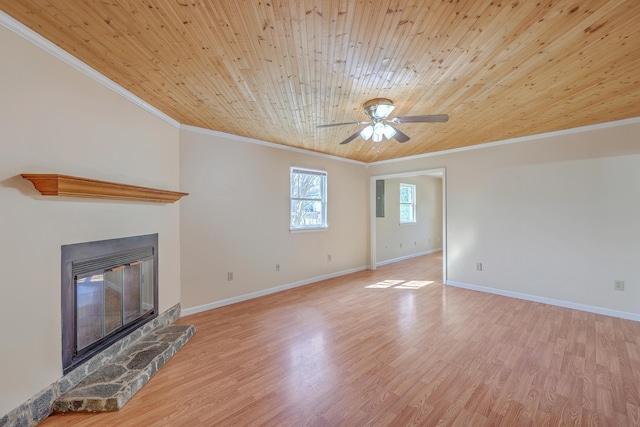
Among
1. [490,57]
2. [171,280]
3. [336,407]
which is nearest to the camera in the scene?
[336,407]

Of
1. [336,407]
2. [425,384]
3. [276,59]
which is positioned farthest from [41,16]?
[425,384]

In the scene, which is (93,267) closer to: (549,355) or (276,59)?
(276,59)

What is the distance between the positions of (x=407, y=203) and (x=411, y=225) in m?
0.68

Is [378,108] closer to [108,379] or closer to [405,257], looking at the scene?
[108,379]

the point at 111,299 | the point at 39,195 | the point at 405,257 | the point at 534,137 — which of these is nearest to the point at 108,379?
the point at 111,299

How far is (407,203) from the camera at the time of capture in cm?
797

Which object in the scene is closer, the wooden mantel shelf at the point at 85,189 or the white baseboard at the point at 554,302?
the wooden mantel shelf at the point at 85,189

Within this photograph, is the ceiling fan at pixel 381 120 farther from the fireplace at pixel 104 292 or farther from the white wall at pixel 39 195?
the fireplace at pixel 104 292

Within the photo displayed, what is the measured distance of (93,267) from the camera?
223 cm

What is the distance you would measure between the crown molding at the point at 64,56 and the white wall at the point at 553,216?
491cm

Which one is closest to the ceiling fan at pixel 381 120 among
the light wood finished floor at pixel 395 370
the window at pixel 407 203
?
the light wood finished floor at pixel 395 370

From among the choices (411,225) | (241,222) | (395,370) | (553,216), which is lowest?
(395,370)

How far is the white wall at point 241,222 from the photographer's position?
363cm

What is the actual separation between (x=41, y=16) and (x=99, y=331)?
235 cm
